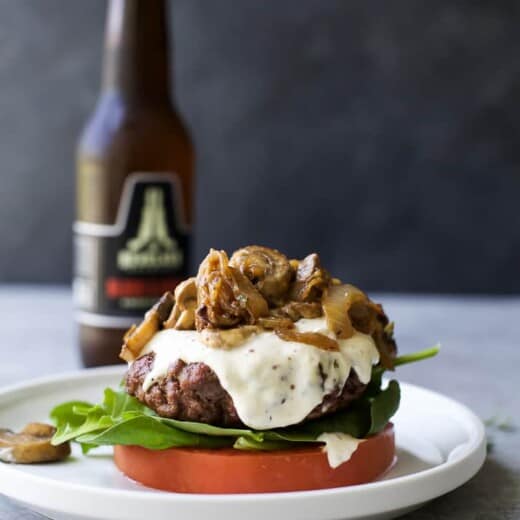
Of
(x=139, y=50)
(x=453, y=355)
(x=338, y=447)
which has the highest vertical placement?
(x=139, y=50)

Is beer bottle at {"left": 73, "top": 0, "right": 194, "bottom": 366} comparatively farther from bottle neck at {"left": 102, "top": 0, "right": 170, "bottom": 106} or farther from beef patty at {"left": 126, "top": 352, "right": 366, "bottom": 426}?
beef patty at {"left": 126, "top": 352, "right": 366, "bottom": 426}

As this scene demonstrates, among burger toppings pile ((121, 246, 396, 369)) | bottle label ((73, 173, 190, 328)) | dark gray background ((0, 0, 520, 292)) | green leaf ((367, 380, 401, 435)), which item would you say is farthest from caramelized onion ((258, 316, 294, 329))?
dark gray background ((0, 0, 520, 292))

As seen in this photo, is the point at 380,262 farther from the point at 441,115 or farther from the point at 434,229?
the point at 441,115

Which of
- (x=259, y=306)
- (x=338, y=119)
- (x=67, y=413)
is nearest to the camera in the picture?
(x=259, y=306)

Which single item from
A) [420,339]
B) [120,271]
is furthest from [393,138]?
[120,271]

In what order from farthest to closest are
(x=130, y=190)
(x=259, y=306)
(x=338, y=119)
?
(x=338, y=119) → (x=130, y=190) → (x=259, y=306)

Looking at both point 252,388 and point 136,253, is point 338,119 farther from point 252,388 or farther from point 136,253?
point 252,388

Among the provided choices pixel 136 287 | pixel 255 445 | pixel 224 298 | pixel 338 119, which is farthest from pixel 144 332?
pixel 338 119
